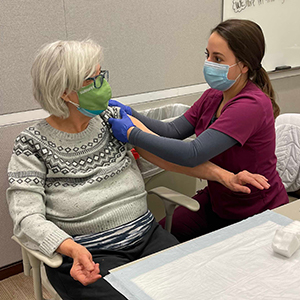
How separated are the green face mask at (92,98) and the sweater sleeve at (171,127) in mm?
470

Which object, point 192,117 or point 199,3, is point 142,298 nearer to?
point 192,117

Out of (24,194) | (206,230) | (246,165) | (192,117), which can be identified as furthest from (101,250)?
(192,117)

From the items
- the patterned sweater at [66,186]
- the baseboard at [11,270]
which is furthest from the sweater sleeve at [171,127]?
the baseboard at [11,270]

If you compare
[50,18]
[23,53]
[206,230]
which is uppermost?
[50,18]

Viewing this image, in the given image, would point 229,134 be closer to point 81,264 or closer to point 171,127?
point 171,127

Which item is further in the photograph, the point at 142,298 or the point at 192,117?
the point at 192,117

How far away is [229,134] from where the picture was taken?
157cm

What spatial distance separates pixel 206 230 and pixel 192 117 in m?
0.58

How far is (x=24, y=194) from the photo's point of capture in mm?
1322

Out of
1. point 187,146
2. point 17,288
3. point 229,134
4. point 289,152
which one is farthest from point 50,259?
point 289,152

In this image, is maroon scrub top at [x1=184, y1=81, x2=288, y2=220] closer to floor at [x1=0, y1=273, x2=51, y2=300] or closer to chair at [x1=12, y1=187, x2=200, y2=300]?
chair at [x1=12, y1=187, x2=200, y2=300]

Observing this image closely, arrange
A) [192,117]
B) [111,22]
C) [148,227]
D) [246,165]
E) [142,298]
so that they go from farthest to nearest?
[111,22] < [192,117] < [246,165] < [148,227] < [142,298]

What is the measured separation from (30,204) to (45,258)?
0.20m

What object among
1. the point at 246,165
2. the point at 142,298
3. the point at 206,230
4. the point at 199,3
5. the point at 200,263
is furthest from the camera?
the point at 199,3
